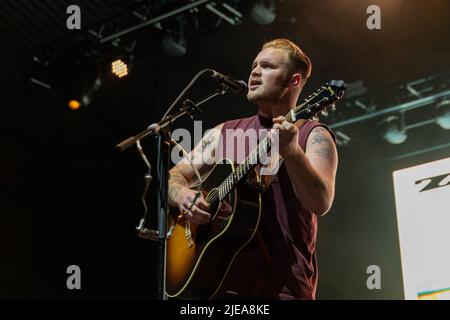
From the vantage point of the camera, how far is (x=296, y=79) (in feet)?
9.72

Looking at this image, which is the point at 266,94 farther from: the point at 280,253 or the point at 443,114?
the point at 443,114

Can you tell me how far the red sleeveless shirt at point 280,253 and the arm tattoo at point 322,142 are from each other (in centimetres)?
5

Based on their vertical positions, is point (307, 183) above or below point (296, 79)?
below

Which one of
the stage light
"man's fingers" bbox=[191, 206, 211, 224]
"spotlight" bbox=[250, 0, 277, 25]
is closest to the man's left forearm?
"man's fingers" bbox=[191, 206, 211, 224]

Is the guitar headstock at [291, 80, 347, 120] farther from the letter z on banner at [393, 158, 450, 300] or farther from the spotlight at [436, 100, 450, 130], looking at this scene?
the spotlight at [436, 100, 450, 130]

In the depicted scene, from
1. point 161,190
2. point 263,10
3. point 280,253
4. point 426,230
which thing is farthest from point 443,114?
point 161,190

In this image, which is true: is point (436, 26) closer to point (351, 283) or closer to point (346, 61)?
point (346, 61)

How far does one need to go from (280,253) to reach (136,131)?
610 centimetres

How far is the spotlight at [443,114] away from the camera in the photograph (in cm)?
631

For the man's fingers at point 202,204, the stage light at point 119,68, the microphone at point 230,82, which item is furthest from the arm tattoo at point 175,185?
the stage light at point 119,68

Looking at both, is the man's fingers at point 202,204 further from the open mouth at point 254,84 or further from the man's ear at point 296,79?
the man's ear at point 296,79

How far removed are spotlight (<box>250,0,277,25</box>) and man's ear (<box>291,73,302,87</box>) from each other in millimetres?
2812

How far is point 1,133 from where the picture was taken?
8734mm
